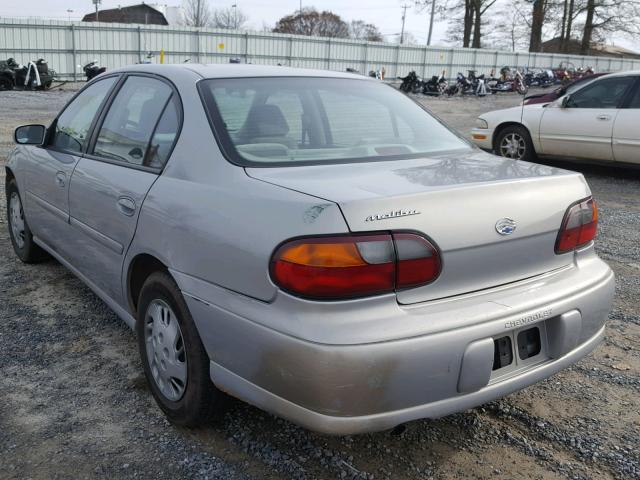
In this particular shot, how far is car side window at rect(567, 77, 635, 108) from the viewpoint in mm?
8367

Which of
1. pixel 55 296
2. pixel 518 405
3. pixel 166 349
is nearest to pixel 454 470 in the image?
pixel 518 405

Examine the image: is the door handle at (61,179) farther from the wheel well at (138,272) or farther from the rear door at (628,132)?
the rear door at (628,132)

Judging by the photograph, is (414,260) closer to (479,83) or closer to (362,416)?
(362,416)

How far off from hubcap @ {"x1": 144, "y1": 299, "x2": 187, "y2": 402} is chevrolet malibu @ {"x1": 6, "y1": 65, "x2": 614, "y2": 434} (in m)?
0.01

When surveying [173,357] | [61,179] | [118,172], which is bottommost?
[173,357]

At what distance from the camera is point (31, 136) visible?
4.05m

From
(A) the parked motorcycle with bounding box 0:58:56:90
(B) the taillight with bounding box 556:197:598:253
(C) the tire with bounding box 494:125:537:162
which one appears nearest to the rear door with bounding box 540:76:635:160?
(C) the tire with bounding box 494:125:537:162

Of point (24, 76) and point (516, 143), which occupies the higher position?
point (24, 76)

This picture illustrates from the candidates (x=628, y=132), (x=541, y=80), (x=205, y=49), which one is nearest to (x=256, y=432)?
(x=628, y=132)

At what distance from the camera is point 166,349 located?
2652 millimetres

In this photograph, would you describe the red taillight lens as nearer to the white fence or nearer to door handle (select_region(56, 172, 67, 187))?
door handle (select_region(56, 172, 67, 187))

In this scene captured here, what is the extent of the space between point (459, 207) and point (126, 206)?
1511mm

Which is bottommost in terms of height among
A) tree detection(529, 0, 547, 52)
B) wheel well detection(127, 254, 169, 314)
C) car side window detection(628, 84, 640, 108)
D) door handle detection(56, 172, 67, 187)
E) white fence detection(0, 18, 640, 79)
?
wheel well detection(127, 254, 169, 314)

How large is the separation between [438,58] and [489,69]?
4.76 metres
